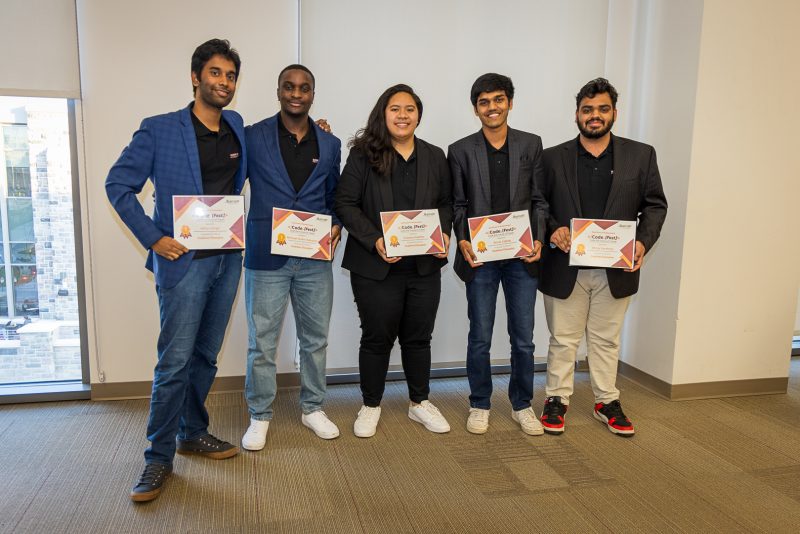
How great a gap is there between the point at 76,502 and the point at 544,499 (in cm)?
187

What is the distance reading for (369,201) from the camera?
9.09 feet

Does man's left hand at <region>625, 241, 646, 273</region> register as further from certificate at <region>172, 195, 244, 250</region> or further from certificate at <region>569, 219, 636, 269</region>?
certificate at <region>172, 195, 244, 250</region>

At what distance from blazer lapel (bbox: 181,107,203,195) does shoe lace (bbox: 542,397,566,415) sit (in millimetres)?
2062

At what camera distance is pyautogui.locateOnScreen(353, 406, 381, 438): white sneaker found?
9.58 feet

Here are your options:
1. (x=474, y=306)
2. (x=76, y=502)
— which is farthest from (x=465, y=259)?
(x=76, y=502)

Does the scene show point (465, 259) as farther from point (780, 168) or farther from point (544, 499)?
point (780, 168)

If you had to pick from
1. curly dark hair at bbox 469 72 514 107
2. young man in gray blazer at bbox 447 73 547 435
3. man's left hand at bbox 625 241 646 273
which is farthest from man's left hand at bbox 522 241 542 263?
curly dark hair at bbox 469 72 514 107

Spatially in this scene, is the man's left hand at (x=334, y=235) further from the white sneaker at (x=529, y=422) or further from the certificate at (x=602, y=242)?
the white sneaker at (x=529, y=422)

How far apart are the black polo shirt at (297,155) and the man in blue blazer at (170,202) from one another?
233 millimetres

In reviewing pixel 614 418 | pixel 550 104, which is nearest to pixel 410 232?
pixel 614 418

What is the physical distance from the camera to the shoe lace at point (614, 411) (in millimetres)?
3049

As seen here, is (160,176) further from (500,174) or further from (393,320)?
(500,174)

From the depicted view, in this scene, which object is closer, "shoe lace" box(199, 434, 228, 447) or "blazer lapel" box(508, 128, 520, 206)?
"shoe lace" box(199, 434, 228, 447)

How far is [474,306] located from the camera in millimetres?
2951
